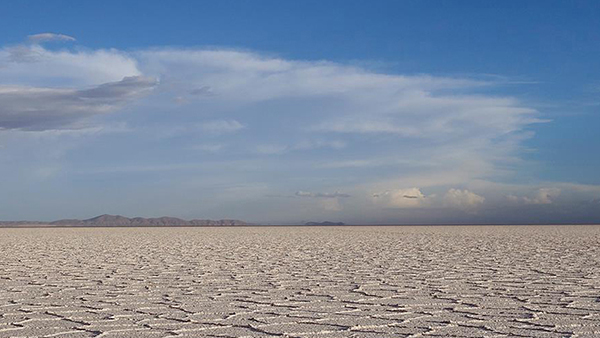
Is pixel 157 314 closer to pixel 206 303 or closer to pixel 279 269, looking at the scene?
pixel 206 303

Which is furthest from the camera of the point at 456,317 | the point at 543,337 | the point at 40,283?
the point at 40,283

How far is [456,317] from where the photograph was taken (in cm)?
440

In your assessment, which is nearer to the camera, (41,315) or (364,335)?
(364,335)

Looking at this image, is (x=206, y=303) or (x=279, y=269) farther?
(x=279, y=269)

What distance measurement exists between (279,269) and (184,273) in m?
1.07

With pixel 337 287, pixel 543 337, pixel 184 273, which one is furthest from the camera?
pixel 184 273

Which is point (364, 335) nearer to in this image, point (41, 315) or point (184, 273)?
point (41, 315)

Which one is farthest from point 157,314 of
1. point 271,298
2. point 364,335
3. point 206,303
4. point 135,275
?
point 135,275

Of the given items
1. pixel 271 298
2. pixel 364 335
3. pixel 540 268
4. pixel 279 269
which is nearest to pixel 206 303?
pixel 271 298

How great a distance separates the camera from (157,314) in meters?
4.55

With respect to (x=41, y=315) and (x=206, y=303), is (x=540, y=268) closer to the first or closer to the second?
(x=206, y=303)

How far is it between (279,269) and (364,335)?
14.2 feet

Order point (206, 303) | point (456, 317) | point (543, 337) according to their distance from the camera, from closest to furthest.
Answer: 1. point (543, 337)
2. point (456, 317)
3. point (206, 303)

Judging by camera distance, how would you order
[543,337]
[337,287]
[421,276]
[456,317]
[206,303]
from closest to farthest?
[543,337], [456,317], [206,303], [337,287], [421,276]
